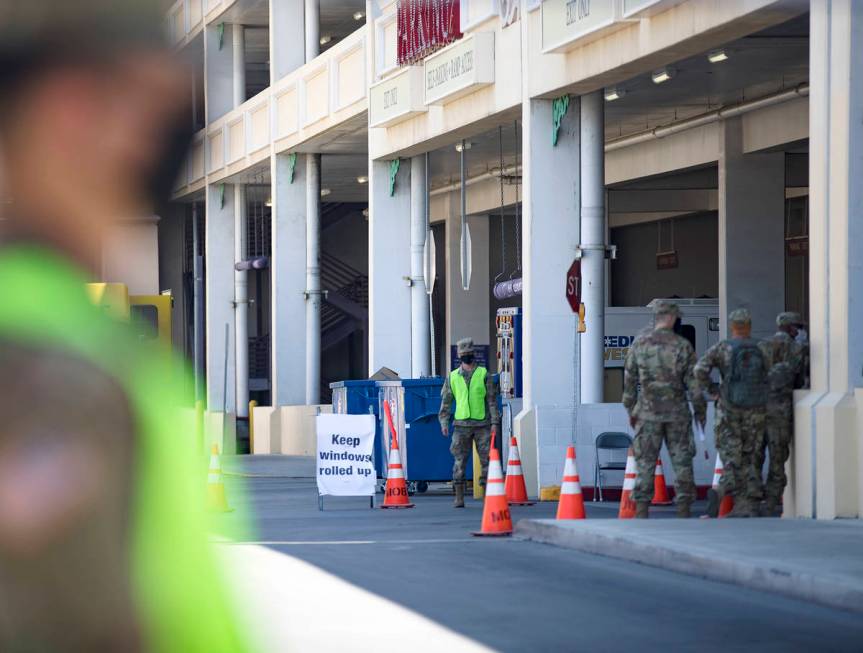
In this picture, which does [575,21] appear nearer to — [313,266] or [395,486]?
[395,486]

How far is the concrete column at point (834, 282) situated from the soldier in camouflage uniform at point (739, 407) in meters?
0.42

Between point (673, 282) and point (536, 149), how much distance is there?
58.2 ft

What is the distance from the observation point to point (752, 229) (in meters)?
28.2

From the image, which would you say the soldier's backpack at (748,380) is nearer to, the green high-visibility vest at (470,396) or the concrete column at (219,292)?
the green high-visibility vest at (470,396)

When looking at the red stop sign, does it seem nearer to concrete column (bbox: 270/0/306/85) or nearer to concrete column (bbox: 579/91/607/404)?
concrete column (bbox: 579/91/607/404)

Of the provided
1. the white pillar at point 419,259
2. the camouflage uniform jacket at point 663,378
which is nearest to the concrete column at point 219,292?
the white pillar at point 419,259

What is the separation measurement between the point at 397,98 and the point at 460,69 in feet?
9.84

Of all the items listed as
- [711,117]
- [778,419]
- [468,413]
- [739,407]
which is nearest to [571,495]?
[739,407]

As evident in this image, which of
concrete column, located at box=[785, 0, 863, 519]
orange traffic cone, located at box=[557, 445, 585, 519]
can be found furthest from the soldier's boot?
concrete column, located at box=[785, 0, 863, 519]

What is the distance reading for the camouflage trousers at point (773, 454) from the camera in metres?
15.0

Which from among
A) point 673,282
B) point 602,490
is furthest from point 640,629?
point 673,282

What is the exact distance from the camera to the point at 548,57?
21125 millimetres

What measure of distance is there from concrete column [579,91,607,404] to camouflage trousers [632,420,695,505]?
6.38 meters

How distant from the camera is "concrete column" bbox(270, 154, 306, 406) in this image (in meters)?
35.0
